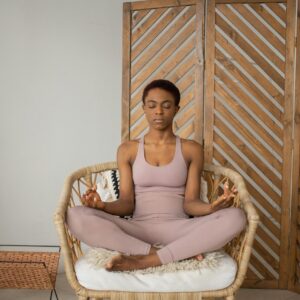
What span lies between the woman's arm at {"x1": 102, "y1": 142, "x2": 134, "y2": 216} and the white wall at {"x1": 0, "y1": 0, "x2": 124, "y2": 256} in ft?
2.50

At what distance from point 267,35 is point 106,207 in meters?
1.44

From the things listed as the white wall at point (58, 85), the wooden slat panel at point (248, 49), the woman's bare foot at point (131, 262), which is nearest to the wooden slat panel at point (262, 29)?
the wooden slat panel at point (248, 49)

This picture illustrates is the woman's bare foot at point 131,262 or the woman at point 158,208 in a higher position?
the woman at point 158,208

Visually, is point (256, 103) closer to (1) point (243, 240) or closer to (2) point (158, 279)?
(1) point (243, 240)

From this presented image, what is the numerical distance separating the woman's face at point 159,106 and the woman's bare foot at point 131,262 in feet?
2.31

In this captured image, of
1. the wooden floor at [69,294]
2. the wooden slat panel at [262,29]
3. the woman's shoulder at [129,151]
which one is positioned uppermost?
the wooden slat panel at [262,29]

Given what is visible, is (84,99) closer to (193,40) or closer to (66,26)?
(66,26)

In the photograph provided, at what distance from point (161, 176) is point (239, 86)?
0.92 meters

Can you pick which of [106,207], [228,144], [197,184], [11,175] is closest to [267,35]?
[228,144]

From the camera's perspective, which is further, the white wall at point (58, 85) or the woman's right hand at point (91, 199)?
the white wall at point (58, 85)

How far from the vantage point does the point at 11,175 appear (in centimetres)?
310

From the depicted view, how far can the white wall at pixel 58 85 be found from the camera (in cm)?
303

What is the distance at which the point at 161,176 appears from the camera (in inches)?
88.2

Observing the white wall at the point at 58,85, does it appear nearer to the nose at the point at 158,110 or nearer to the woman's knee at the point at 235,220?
the nose at the point at 158,110
